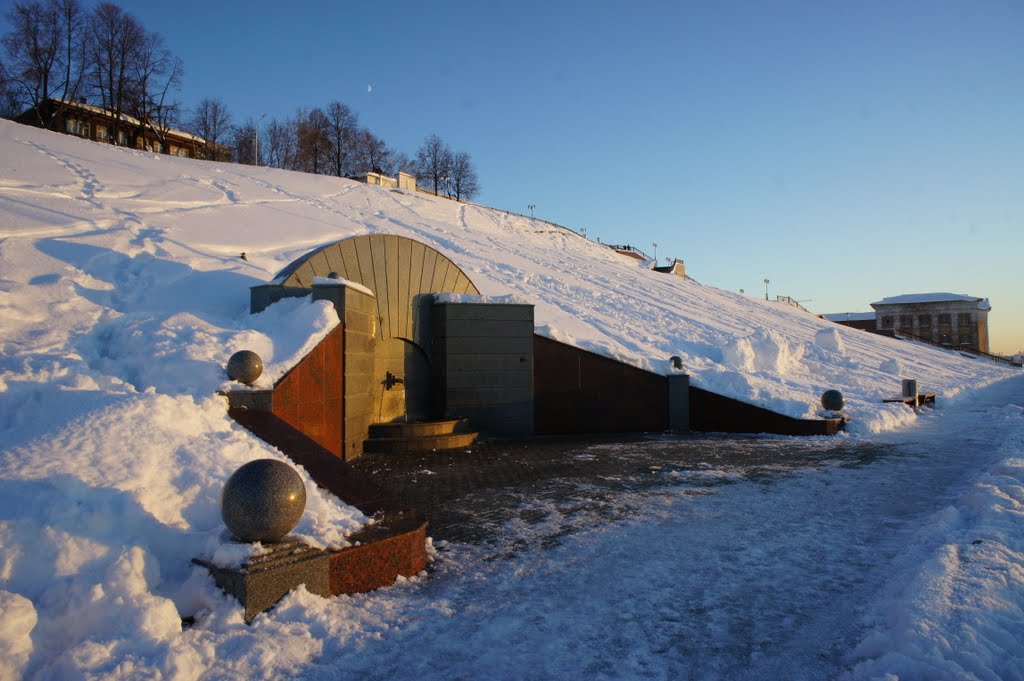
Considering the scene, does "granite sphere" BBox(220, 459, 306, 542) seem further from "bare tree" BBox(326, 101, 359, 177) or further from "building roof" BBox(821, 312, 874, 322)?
"building roof" BBox(821, 312, 874, 322)

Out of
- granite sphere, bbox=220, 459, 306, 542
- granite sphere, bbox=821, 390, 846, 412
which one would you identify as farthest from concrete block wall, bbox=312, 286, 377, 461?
granite sphere, bbox=821, 390, 846, 412


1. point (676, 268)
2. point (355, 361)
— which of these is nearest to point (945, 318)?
point (676, 268)

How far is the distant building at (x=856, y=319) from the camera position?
75812 mm

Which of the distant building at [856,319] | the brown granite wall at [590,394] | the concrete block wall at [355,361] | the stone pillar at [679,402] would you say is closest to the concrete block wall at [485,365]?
the brown granite wall at [590,394]

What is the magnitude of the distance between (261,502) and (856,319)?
86.9 meters

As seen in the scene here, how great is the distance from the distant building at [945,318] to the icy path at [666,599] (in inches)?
3122

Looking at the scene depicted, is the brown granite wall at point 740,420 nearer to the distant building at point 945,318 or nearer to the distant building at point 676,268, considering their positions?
the distant building at point 676,268

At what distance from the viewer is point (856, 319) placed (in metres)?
79.2

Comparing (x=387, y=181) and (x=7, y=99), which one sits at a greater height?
(x=7, y=99)

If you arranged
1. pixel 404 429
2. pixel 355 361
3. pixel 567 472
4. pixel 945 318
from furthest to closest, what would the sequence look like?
pixel 945 318, pixel 404 429, pixel 355 361, pixel 567 472

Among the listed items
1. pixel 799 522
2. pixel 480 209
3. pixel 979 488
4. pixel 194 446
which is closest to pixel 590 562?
pixel 799 522

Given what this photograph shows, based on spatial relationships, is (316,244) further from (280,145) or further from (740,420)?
(280,145)

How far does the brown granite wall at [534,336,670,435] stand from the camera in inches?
560

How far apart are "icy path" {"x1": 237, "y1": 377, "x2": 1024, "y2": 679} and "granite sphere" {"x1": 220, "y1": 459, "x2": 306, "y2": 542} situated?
1.77 feet
